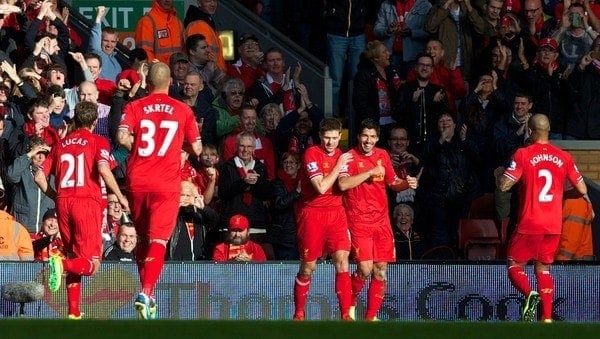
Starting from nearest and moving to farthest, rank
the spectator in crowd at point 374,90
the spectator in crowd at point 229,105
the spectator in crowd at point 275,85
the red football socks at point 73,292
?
1. the red football socks at point 73,292
2. the spectator in crowd at point 229,105
3. the spectator in crowd at point 374,90
4. the spectator in crowd at point 275,85

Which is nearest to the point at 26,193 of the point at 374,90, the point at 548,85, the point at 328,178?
the point at 328,178

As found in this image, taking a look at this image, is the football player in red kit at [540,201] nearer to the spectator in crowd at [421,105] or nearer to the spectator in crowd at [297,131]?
the spectator in crowd at [421,105]

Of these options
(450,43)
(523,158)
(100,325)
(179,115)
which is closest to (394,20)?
(450,43)

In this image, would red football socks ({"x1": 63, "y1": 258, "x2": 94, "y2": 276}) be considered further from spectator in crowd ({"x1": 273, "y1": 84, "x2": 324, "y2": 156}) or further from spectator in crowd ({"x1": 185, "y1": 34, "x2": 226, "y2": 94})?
spectator in crowd ({"x1": 185, "y1": 34, "x2": 226, "y2": 94})

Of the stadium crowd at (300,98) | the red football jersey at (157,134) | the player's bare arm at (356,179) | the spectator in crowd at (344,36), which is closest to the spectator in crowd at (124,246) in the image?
the stadium crowd at (300,98)

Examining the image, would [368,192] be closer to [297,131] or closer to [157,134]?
[157,134]

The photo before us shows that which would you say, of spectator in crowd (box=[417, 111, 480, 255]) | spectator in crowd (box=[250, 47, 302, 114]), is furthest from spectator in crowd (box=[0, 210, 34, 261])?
spectator in crowd (box=[417, 111, 480, 255])

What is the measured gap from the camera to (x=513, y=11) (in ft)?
69.7

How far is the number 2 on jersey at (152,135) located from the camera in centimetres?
1419

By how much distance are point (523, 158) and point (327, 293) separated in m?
2.20

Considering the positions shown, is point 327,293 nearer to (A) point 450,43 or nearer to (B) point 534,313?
(B) point 534,313

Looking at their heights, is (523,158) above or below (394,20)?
below

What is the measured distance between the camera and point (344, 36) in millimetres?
20797

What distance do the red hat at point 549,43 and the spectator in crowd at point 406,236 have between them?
3003mm
